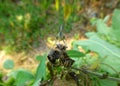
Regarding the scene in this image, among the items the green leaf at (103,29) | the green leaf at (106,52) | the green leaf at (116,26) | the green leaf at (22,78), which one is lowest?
the green leaf at (22,78)

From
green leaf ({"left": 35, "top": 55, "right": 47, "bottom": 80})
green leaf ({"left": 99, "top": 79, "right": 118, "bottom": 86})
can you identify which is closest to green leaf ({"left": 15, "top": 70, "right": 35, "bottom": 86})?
green leaf ({"left": 35, "top": 55, "right": 47, "bottom": 80})

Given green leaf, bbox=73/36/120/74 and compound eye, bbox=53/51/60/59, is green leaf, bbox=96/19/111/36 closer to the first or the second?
green leaf, bbox=73/36/120/74

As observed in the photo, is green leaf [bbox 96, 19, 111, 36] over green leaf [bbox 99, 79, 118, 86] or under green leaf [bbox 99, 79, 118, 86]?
over

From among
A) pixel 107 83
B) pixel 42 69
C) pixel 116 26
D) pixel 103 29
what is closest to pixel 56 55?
pixel 42 69

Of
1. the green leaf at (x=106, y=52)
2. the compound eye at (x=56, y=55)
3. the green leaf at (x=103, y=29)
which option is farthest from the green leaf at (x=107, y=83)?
the green leaf at (x=103, y=29)

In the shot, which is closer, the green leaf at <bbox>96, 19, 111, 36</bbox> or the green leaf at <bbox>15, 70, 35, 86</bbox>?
the green leaf at <bbox>15, 70, 35, 86</bbox>

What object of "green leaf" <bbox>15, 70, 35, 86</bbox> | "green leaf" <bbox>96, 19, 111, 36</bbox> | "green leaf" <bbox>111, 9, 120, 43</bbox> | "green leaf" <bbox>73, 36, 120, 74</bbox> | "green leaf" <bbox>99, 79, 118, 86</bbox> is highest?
"green leaf" <bbox>96, 19, 111, 36</bbox>

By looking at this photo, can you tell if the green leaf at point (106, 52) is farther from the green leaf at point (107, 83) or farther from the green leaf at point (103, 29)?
the green leaf at point (103, 29)

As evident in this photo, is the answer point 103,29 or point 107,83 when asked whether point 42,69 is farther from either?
point 103,29

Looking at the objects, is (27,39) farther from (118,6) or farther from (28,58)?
(118,6)
